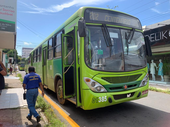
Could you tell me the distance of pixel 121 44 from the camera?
14.3 ft

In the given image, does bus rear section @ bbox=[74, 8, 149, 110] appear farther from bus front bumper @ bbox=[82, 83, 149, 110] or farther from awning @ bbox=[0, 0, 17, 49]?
awning @ bbox=[0, 0, 17, 49]

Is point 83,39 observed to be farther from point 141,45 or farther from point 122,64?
point 141,45

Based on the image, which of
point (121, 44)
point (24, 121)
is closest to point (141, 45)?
point (121, 44)

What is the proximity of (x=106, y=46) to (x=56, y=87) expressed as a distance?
3.21m

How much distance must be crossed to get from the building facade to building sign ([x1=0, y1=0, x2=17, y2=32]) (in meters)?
10.6

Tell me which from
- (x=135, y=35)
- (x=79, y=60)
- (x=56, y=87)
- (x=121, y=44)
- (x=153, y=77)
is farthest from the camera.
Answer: (x=153, y=77)

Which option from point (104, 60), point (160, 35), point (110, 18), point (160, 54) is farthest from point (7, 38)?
point (160, 54)

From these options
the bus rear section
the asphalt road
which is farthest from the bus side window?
the asphalt road

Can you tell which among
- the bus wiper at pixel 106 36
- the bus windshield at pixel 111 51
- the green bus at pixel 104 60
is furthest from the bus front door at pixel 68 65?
the bus wiper at pixel 106 36

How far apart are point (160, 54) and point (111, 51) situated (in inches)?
388

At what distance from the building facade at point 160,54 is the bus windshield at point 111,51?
790 cm

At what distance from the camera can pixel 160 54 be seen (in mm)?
12070

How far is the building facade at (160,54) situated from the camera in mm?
10969

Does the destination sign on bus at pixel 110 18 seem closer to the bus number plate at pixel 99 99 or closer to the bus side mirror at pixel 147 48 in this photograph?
the bus side mirror at pixel 147 48
